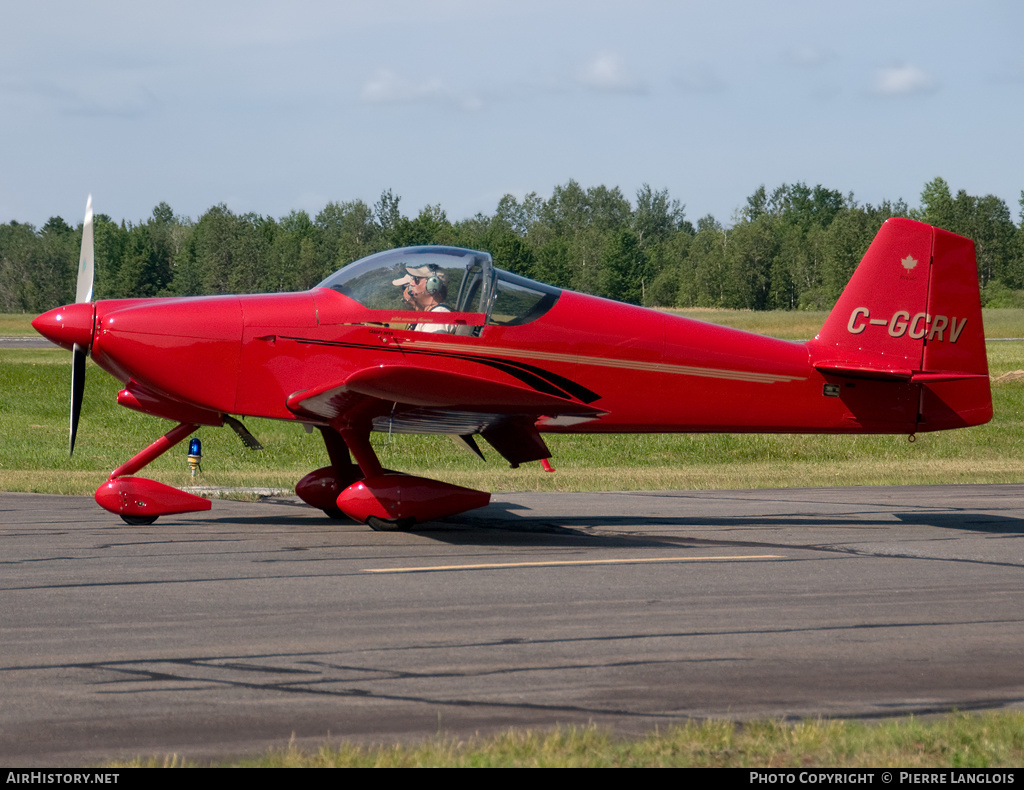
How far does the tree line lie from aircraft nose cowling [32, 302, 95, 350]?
81.5 meters

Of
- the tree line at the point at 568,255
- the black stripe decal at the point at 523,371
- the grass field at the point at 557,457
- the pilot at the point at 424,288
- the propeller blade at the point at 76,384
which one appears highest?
the tree line at the point at 568,255

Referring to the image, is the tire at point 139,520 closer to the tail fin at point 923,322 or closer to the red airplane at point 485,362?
the red airplane at point 485,362

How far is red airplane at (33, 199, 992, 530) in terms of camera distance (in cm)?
956

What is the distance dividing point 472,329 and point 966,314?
17.2 feet

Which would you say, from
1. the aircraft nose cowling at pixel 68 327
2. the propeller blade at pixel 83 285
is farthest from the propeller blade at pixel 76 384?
the aircraft nose cowling at pixel 68 327

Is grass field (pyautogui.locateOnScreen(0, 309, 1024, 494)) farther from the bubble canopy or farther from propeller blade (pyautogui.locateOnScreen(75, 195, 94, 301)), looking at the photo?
the bubble canopy

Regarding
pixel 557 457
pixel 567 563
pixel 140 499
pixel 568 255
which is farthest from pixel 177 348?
pixel 568 255

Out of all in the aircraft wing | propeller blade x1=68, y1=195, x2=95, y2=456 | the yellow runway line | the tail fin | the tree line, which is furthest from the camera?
the tree line

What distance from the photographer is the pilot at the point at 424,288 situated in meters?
9.55

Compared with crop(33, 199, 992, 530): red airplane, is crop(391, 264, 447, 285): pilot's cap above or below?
above

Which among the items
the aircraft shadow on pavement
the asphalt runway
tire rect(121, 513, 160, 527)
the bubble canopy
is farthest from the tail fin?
tire rect(121, 513, 160, 527)

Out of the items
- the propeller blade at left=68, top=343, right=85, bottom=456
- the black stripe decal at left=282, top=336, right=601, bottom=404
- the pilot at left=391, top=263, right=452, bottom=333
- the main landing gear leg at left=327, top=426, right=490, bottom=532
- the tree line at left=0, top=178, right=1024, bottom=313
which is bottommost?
the main landing gear leg at left=327, top=426, right=490, bottom=532

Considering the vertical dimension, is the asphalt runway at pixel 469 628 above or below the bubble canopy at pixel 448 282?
below

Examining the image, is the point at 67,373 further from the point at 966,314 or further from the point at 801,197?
the point at 801,197
